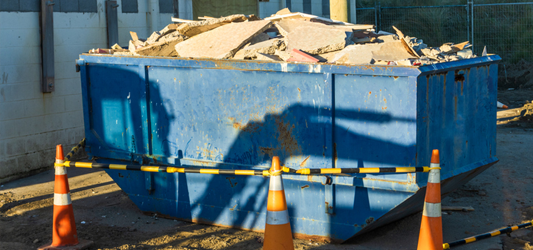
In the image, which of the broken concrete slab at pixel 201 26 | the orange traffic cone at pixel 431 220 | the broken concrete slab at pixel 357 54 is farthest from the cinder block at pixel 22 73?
the orange traffic cone at pixel 431 220

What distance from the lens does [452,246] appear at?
436 centimetres

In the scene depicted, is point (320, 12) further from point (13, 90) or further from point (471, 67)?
point (471, 67)

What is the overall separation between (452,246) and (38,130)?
18.2 feet

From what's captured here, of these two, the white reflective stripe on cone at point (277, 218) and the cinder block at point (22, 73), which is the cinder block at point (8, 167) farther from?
the white reflective stripe on cone at point (277, 218)

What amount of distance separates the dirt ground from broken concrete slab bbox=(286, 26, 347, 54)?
1.70 m

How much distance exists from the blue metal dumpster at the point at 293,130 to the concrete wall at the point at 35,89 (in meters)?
2.02

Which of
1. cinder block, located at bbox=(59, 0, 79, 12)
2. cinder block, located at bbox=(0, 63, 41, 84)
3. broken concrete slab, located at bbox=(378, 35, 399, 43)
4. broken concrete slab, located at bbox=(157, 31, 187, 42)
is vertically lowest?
cinder block, located at bbox=(0, 63, 41, 84)

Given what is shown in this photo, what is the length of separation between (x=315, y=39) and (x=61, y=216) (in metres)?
2.72

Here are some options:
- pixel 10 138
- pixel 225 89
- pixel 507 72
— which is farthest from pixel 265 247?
pixel 507 72

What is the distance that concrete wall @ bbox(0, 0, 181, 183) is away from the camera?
6.83 m

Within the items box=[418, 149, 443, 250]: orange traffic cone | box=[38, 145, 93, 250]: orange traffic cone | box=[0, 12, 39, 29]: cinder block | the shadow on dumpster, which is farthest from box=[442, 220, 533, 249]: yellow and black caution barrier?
box=[0, 12, 39, 29]: cinder block

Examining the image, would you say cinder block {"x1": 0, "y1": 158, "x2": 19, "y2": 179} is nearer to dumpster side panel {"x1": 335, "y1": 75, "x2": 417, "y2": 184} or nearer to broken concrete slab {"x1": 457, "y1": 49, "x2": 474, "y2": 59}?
dumpster side panel {"x1": 335, "y1": 75, "x2": 417, "y2": 184}

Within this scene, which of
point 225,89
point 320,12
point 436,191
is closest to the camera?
point 436,191

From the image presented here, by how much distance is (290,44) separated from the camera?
4.93 metres
